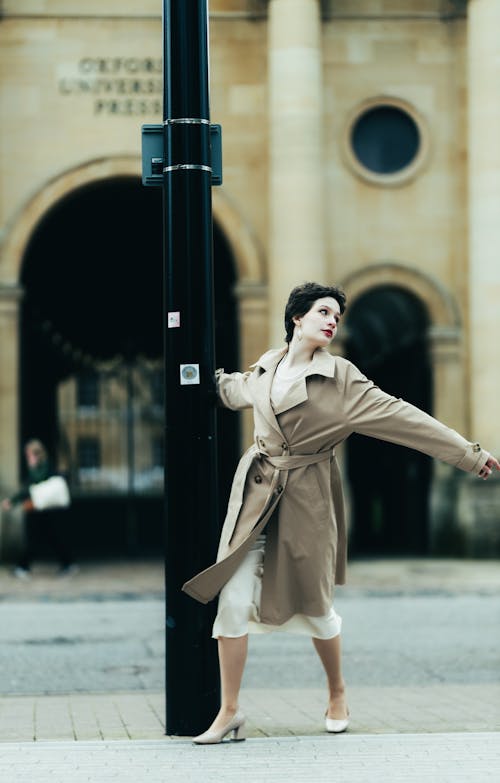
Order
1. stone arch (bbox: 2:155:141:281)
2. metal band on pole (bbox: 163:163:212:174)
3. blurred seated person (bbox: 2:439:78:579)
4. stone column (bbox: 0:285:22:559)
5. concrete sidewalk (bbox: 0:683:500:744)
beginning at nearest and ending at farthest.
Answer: metal band on pole (bbox: 163:163:212:174) < concrete sidewalk (bbox: 0:683:500:744) < blurred seated person (bbox: 2:439:78:579) < stone column (bbox: 0:285:22:559) < stone arch (bbox: 2:155:141:281)

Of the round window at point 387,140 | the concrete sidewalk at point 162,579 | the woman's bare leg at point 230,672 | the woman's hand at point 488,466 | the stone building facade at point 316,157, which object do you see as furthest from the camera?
the round window at point 387,140

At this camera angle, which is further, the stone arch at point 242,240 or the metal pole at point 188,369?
the stone arch at point 242,240

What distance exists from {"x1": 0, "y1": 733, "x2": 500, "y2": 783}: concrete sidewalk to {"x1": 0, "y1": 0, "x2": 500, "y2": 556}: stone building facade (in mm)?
13276

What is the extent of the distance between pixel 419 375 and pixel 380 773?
1617 cm

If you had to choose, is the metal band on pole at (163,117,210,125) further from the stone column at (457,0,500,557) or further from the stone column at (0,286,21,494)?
the stone column at (0,286,21,494)

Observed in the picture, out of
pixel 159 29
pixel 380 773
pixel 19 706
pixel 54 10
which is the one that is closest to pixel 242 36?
pixel 159 29

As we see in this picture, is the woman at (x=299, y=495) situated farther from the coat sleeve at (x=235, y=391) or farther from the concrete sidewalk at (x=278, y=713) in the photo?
the concrete sidewalk at (x=278, y=713)

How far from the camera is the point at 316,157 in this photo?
19094 mm

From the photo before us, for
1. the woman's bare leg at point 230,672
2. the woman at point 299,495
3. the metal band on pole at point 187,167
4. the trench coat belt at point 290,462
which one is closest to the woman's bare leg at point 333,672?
the woman at point 299,495

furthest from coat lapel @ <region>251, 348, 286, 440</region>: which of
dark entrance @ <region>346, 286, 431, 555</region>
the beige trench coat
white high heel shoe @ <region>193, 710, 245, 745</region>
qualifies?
dark entrance @ <region>346, 286, 431, 555</region>

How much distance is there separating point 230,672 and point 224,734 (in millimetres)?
251

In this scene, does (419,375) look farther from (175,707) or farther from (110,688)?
(175,707)

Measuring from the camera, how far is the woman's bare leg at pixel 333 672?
247 inches

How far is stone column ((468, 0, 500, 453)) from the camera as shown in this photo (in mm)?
19172
